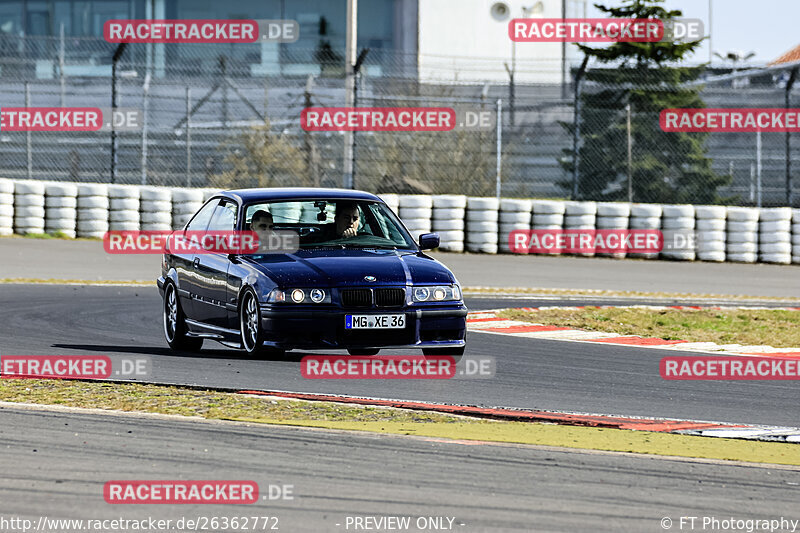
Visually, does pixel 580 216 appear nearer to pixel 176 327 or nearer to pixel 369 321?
pixel 176 327

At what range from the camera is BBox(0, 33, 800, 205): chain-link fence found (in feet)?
82.3

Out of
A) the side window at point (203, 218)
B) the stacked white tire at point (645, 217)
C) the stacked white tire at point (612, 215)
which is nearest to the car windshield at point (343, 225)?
the side window at point (203, 218)

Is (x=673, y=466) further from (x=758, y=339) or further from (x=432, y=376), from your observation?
(x=758, y=339)

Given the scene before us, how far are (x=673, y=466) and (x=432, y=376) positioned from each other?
11.9 ft

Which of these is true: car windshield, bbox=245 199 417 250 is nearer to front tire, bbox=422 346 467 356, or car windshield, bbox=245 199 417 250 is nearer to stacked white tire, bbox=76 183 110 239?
front tire, bbox=422 346 467 356

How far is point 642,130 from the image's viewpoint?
25.9 m

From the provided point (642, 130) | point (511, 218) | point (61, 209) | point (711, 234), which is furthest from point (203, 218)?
point (642, 130)

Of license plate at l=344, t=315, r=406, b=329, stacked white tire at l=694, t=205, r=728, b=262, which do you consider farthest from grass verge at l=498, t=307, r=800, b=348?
stacked white tire at l=694, t=205, r=728, b=262

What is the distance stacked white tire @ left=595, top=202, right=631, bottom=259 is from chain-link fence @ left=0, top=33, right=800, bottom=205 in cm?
117

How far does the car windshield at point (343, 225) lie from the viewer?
10766 millimetres

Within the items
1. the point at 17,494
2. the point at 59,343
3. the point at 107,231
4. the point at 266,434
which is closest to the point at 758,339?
the point at 59,343

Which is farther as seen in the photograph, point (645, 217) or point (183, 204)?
point (645, 217)

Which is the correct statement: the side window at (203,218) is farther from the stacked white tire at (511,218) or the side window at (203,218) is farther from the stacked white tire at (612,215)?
the stacked white tire at (612,215)

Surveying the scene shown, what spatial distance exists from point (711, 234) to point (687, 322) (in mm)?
8457
